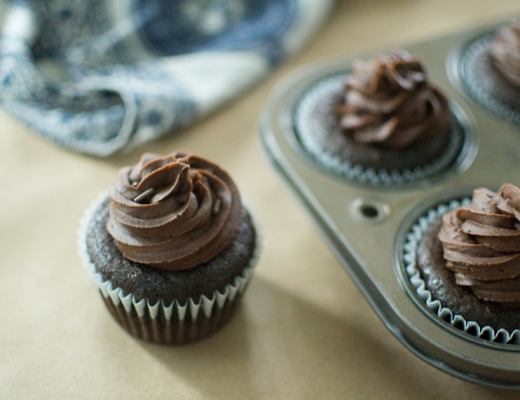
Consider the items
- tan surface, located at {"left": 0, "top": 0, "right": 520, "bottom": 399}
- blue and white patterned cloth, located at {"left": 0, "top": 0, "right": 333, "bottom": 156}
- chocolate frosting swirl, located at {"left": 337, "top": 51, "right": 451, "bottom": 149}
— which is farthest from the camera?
blue and white patterned cloth, located at {"left": 0, "top": 0, "right": 333, "bottom": 156}

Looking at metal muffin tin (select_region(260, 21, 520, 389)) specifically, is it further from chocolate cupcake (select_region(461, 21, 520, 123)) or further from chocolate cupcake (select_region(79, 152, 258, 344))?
chocolate cupcake (select_region(79, 152, 258, 344))

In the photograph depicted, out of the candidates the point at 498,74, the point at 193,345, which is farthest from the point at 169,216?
the point at 498,74

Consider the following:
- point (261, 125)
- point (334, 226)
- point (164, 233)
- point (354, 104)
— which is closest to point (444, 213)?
point (334, 226)

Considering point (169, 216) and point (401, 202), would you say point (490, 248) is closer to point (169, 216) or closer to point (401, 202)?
point (401, 202)

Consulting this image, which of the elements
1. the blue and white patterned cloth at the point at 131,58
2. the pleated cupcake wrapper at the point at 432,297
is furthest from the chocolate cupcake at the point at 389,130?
the blue and white patterned cloth at the point at 131,58

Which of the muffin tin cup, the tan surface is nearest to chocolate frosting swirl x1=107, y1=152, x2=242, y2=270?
the muffin tin cup

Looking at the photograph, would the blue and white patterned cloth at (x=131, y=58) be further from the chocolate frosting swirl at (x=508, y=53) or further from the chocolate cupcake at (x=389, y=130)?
the chocolate frosting swirl at (x=508, y=53)

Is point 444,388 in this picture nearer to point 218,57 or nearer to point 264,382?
point 264,382
